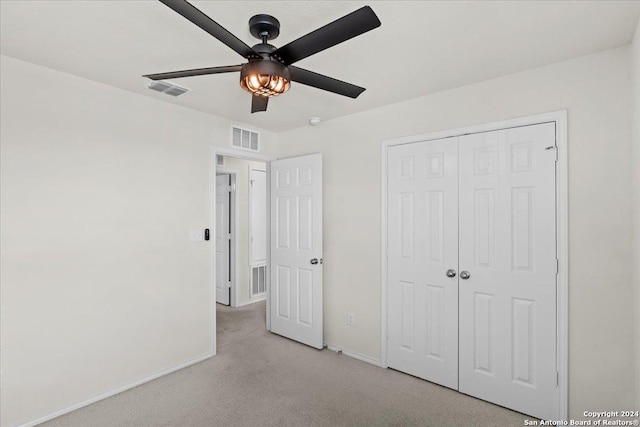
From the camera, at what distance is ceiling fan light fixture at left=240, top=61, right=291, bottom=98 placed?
151cm

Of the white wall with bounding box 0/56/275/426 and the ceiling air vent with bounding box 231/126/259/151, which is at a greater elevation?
the ceiling air vent with bounding box 231/126/259/151

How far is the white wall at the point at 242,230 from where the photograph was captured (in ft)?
16.3

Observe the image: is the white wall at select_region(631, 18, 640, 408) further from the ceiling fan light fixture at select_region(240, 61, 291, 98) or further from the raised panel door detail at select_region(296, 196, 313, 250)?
Result: the raised panel door detail at select_region(296, 196, 313, 250)

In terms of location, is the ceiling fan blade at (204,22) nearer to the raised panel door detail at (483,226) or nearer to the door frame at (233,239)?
the raised panel door detail at (483,226)

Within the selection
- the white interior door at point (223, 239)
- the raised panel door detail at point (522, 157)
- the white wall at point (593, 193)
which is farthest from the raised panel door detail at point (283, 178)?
the raised panel door detail at point (522, 157)

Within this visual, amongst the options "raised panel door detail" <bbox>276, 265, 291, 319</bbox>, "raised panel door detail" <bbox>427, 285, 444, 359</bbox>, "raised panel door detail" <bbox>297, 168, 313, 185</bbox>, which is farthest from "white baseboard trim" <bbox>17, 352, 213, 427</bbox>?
"raised panel door detail" <bbox>427, 285, 444, 359</bbox>

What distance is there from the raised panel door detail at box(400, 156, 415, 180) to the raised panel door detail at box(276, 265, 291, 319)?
1.69 m

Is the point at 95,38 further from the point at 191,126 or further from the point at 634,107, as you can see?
the point at 634,107

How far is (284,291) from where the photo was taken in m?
3.78

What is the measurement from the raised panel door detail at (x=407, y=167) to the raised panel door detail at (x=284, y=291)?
1.69 metres

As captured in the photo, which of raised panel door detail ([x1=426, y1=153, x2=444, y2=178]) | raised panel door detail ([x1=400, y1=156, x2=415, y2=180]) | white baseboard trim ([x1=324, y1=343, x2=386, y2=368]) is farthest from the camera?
white baseboard trim ([x1=324, y1=343, x2=386, y2=368])

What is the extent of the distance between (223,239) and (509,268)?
401cm

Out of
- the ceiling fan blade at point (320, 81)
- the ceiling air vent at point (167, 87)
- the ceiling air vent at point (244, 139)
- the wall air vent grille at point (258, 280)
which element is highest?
the ceiling air vent at point (167, 87)

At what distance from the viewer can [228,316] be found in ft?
14.9
